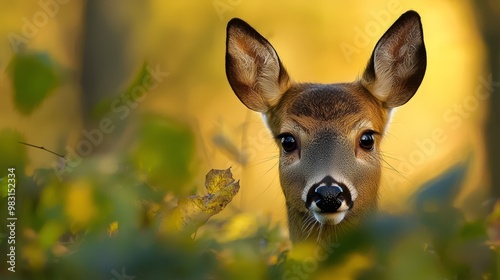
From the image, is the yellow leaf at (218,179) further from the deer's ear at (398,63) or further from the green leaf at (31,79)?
the deer's ear at (398,63)

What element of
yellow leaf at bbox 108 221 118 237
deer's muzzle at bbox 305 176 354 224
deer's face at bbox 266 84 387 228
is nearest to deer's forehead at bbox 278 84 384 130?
deer's face at bbox 266 84 387 228

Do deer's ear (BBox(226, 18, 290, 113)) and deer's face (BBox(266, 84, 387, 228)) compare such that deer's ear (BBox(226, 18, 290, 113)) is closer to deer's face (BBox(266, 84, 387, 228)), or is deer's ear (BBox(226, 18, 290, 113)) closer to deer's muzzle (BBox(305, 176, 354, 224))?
deer's face (BBox(266, 84, 387, 228))

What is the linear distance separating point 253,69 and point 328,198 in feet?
3.43

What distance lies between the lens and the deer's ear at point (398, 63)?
3.55 meters

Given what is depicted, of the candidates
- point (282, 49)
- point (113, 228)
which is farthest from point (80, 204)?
point (282, 49)

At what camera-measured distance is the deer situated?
10.8 ft

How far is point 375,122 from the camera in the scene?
3793 millimetres

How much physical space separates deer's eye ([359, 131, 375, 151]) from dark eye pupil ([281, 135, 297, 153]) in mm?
281

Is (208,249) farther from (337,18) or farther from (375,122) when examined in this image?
(337,18)

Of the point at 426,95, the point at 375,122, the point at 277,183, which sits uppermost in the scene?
the point at 375,122

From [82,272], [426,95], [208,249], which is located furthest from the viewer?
[426,95]

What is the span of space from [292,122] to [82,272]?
278 centimetres

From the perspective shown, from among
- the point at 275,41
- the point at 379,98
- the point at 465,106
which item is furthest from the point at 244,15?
the point at 379,98

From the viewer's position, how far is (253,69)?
12.8 feet
